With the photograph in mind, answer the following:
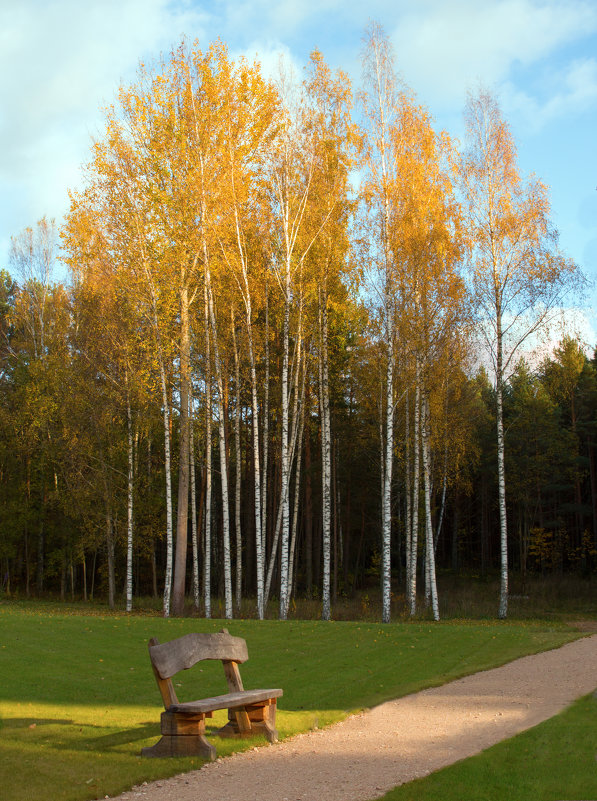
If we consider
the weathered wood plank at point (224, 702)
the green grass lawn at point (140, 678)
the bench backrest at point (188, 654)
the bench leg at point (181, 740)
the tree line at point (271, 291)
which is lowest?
the green grass lawn at point (140, 678)

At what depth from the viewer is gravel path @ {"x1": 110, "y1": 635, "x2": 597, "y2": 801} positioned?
563 centimetres

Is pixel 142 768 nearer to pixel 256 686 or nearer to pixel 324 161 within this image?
pixel 256 686

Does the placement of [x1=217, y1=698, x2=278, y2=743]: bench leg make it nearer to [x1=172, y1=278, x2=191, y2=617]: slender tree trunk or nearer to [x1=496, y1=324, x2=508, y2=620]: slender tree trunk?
[x1=172, y1=278, x2=191, y2=617]: slender tree trunk

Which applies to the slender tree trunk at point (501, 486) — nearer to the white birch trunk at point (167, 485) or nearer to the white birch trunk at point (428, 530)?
the white birch trunk at point (428, 530)

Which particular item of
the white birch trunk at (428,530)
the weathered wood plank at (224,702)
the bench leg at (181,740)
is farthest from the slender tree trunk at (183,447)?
the bench leg at (181,740)

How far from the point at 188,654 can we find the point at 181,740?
73 cm

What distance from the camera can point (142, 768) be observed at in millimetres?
6141

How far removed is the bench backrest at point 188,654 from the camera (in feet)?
21.5

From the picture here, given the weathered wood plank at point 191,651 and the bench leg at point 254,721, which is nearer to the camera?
the weathered wood plank at point 191,651

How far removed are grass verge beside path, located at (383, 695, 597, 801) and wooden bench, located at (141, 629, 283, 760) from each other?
6.37ft

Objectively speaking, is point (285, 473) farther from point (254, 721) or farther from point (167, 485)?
point (254, 721)

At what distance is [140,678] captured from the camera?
10594 millimetres

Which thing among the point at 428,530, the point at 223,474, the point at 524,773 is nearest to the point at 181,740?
the point at 524,773

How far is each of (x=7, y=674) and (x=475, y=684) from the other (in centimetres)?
Result: 670
